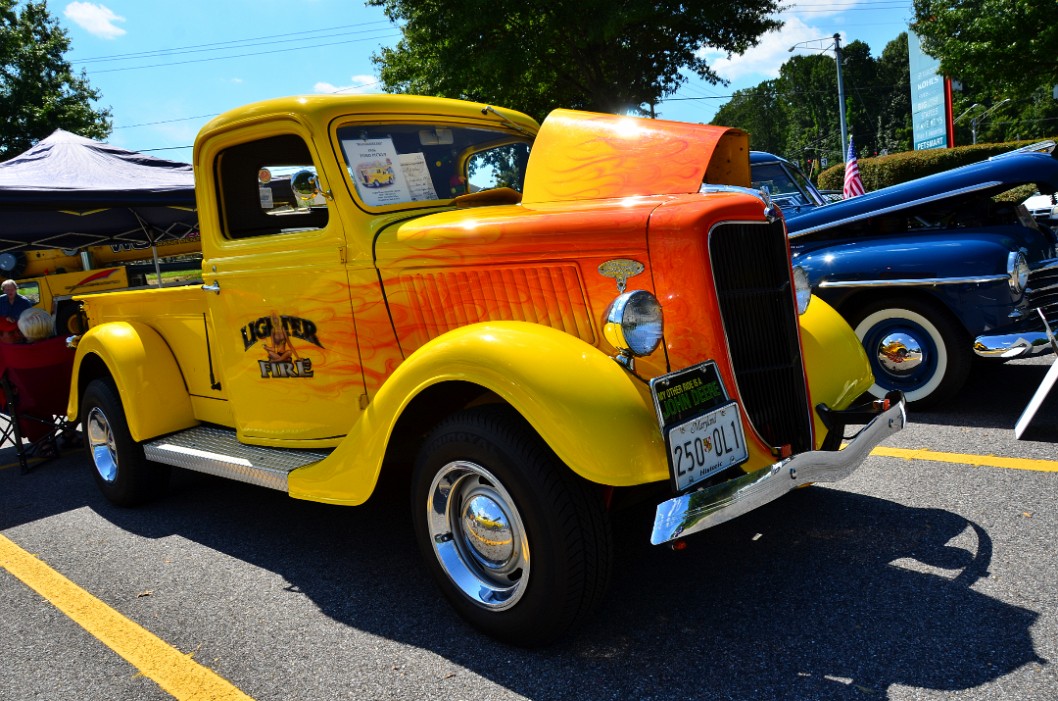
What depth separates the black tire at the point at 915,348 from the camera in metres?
4.80

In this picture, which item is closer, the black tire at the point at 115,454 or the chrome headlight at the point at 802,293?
the chrome headlight at the point at 802,293

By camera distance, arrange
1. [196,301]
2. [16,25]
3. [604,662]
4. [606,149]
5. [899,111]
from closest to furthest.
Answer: [604,662] → [606,149] → [196,301] → [16,25] → [899,111]

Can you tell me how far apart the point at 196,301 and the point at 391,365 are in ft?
5.07

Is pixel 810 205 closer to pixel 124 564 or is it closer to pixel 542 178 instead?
pixel 542 178

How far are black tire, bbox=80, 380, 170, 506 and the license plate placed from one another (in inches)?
131

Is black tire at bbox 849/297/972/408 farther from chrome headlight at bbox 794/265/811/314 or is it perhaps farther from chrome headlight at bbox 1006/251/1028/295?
chrome headlight at bbox 794/265/811/314

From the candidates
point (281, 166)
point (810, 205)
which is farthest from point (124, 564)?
point (810, 205)

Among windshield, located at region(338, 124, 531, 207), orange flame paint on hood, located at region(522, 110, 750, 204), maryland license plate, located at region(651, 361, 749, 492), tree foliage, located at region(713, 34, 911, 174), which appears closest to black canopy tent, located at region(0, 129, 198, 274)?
windshield, located at region(338, 124, 531, 207)

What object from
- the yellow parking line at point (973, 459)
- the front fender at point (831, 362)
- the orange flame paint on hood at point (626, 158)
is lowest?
the yellow parking line at point (973, 459)

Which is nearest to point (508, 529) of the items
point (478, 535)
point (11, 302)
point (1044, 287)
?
point (478, 535)

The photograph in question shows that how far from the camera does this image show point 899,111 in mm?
79125

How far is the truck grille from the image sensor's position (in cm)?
263

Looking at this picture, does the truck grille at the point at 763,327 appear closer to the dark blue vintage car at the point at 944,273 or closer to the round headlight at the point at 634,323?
the round headlight at the point at 634,323

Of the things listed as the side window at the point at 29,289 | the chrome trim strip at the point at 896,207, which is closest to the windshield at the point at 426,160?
the chrome trim strip at the point at 896,207
